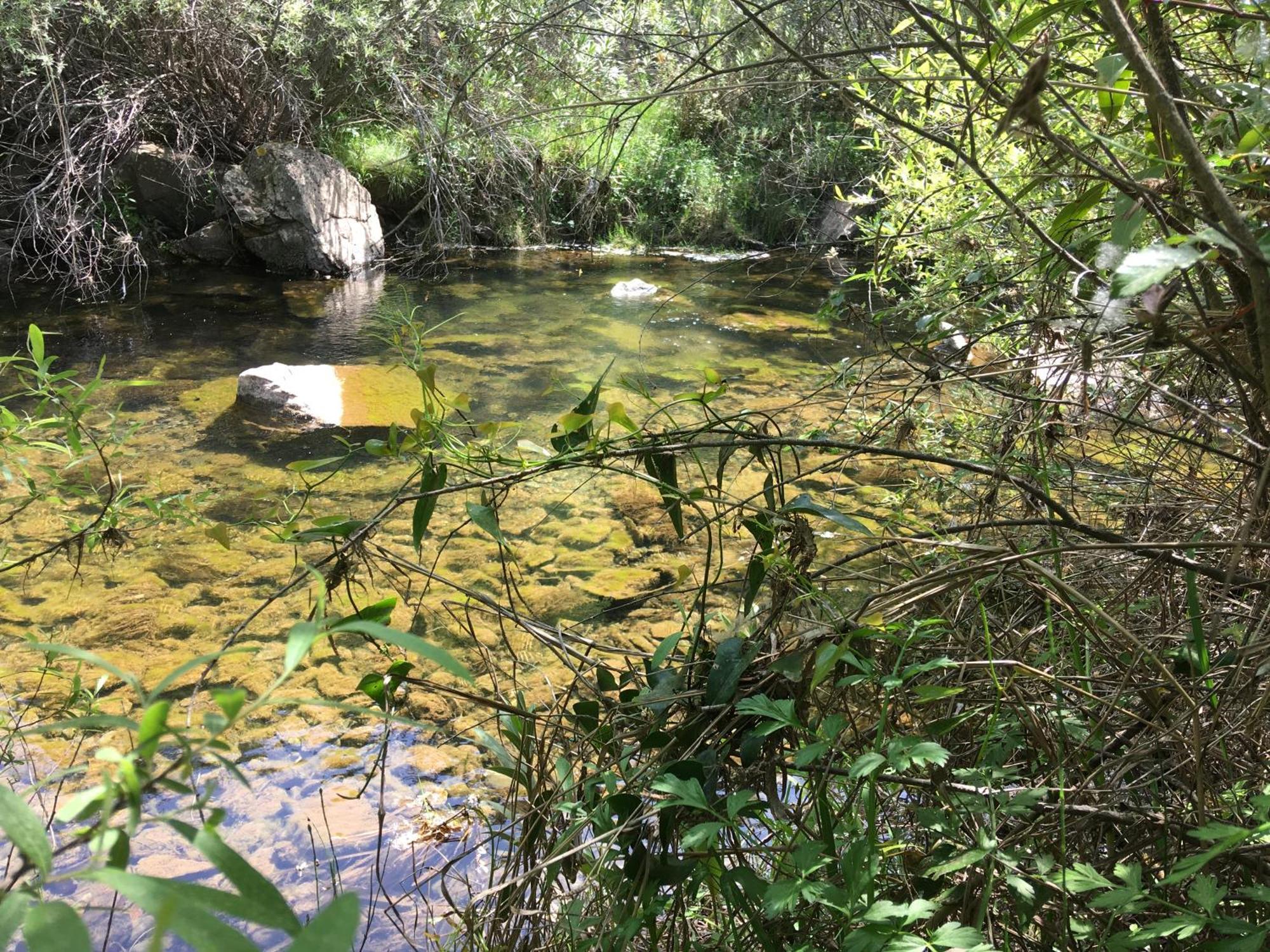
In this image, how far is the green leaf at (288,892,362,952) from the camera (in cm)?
43

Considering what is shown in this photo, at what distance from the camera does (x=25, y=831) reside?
0.49 metres

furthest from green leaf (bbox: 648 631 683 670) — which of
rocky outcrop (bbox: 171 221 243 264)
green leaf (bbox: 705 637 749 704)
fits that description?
rocky outcrop (bbox: 171 221 243 264)

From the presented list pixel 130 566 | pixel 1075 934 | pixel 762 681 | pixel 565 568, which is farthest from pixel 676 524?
pixel 130 566

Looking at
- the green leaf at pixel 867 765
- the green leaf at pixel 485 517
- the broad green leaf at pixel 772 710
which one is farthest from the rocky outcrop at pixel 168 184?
the green leaf at pixel 867 765

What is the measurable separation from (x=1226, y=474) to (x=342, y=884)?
2.22 meters

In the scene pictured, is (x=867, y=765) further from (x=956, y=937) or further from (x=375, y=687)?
(x=375, y=687)

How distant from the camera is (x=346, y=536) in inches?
53.5

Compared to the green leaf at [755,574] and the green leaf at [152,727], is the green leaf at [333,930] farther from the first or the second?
the green leaf at [755,574]

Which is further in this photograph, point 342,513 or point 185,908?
point 342,513

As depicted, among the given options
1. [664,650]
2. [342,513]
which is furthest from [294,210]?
[664,650]

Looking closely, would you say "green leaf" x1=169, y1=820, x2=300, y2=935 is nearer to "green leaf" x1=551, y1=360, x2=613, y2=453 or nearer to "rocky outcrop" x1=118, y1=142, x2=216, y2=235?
"green leaf" x1=551, y1=360, x2=613, y2=453

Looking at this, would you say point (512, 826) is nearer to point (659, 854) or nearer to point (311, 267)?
point (659, 854)

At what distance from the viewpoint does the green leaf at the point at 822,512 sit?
4.32ft

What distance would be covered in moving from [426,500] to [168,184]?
9722 millimetres
